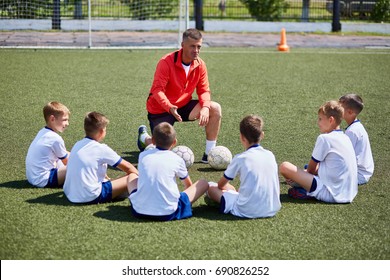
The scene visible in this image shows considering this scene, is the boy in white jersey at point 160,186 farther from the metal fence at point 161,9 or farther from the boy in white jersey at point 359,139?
the metal fence at point 161,9

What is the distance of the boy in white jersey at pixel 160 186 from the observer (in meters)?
5.74

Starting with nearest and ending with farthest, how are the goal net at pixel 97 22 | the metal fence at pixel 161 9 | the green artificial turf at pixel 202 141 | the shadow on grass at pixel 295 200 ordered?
the green artificial turf at pixel 202 141
the shadow on grass at pixel 295 200
the goal net at pixel 97 22
the metal fence at pixel 161 9

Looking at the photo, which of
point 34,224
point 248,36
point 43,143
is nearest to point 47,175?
point 43,143

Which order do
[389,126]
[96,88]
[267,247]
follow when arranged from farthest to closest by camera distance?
[96,88]
[389,126]
[267,247]

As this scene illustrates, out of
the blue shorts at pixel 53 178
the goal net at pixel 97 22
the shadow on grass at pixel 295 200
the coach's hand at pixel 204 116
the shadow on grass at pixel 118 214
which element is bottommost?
the shadow on grass at pixel 295 200

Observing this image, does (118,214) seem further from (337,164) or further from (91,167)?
Answer: (337,164)

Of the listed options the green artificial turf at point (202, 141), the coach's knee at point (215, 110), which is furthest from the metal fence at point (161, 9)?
the coach's knee at point (215, 110)

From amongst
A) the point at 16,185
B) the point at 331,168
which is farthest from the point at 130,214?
the point at 331,168

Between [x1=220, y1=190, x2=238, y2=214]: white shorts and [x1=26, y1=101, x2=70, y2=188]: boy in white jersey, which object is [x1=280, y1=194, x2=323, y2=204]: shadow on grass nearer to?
[x1=220, y1=190, x2=238, y2=214]: white shorts

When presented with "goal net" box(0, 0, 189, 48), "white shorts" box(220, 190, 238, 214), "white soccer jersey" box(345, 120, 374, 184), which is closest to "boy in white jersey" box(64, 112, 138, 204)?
"white shorts" box(220, 190, 238, 214)

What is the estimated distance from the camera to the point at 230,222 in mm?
5879

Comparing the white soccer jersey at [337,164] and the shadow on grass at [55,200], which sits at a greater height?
the white soccer jersey at [337,164]

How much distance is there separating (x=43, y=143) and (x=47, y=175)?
0.33 m

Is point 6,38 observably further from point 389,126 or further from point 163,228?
point 163,228
